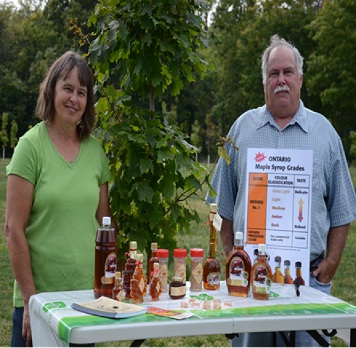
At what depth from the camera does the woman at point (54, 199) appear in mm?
3416

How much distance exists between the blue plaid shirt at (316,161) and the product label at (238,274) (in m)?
0.44

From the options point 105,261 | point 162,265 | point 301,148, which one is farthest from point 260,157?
point 105,261

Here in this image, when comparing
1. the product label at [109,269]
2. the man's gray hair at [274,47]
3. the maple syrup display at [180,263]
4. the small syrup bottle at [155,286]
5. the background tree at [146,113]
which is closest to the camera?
the product label at [109,269]

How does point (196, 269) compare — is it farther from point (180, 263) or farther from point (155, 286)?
point (155, 286)

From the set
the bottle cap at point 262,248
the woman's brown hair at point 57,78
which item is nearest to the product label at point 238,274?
the bottle cap at point 262,248

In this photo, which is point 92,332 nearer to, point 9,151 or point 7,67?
point 9,151

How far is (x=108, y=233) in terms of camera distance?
324 centimetres

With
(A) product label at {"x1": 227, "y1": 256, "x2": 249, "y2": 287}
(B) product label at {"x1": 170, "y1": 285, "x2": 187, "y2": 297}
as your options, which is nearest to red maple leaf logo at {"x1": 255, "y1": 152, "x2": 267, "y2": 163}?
(A) product label at {"x1": 227, "y1": 256, "x2": 249, "y2": 287}

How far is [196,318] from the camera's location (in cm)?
299

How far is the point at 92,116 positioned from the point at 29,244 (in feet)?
2.59

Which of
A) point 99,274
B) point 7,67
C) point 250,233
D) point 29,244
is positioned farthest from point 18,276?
point 7,67

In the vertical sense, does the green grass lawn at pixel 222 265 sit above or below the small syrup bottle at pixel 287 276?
below

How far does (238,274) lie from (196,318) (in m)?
0.53

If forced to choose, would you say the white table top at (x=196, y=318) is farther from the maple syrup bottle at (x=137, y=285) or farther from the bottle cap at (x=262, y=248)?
the bottle cap at (x=262, y=248)
